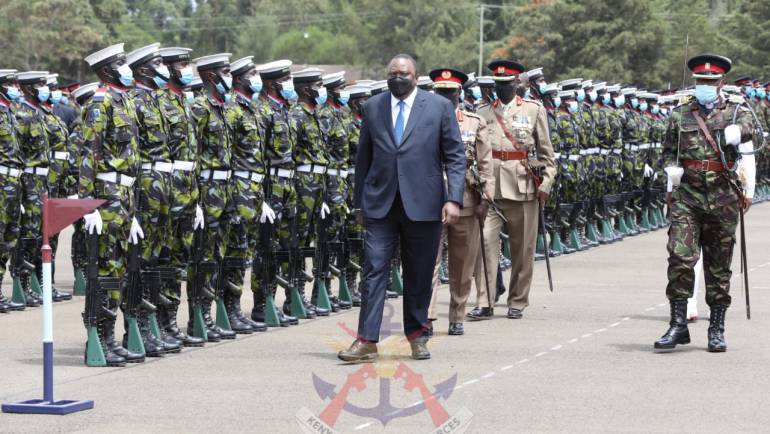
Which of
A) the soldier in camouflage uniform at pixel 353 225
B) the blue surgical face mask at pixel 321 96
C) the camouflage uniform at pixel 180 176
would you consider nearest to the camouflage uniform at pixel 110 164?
the camouflage uniform at pixel 180 176

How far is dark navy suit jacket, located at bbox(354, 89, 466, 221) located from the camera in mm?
11023

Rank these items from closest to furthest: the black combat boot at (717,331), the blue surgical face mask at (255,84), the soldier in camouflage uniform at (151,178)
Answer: the soldier in camouflage uniform at (151,178) → the black combat boot at (717,331) → the blue surgical face mask at (255,84)

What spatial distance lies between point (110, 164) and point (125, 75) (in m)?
0.64

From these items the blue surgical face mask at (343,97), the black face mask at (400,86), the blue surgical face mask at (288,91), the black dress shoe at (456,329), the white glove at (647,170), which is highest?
the black face mask at (400,86)

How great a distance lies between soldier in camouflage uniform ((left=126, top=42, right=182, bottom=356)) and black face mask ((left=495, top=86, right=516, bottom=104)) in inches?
151

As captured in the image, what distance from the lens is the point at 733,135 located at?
11703mm

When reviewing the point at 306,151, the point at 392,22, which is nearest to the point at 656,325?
the point at 306,151

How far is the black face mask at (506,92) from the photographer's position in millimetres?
14383

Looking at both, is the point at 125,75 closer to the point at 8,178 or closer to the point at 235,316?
the point at 235,316

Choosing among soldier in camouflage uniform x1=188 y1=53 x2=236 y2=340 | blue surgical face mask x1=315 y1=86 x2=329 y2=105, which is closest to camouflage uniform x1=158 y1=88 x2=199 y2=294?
soldier in camouflage uniform x1=188 y1=53 x2=236 y2=340

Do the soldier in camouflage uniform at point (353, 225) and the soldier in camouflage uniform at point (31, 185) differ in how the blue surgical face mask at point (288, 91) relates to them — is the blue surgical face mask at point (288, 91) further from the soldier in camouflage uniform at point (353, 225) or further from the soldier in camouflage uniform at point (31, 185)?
the soldier in camouflage uniform at point (31, 185)

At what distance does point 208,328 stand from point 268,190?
1.49m

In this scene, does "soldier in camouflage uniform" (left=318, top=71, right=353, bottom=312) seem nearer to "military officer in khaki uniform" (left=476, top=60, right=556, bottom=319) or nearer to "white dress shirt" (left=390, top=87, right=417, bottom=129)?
"military officer in khaki uniform" (left=476, top=60, right=556, bottom=319)

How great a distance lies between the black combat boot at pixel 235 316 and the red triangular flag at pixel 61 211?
3479mm
